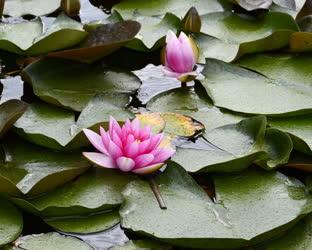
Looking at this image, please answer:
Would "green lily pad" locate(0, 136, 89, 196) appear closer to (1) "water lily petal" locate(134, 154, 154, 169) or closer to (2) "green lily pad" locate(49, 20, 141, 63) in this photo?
(1) "water lily petal" locate(134, 154, 154, 169)

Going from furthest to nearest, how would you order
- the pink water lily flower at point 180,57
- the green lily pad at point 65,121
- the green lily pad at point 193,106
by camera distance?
the pink water lily flower at point 180,57
the green lily pad at point 193,106
the green lily pad at point 65,121

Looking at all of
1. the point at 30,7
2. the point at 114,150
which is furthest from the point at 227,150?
the point at 30,7

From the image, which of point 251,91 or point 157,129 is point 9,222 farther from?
point 251,91

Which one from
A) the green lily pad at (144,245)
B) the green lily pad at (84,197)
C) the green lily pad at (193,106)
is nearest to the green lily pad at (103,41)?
the green lily pad at (193,106)

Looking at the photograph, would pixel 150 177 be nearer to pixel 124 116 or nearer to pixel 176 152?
pixel 176 152

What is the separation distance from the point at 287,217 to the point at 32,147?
2.53ft

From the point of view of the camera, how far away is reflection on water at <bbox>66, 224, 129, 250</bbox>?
157cm

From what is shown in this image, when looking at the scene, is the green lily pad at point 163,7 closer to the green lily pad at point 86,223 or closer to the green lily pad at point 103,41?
the green lily pad at point 103,41

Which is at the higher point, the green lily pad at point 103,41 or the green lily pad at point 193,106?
the green lily pad at point 103,41

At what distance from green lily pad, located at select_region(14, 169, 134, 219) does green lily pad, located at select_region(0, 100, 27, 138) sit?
0.27m

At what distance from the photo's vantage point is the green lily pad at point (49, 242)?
155 cm

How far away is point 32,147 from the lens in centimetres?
187

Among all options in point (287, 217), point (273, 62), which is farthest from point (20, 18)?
point (287, 217)

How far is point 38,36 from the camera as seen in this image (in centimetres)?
238
